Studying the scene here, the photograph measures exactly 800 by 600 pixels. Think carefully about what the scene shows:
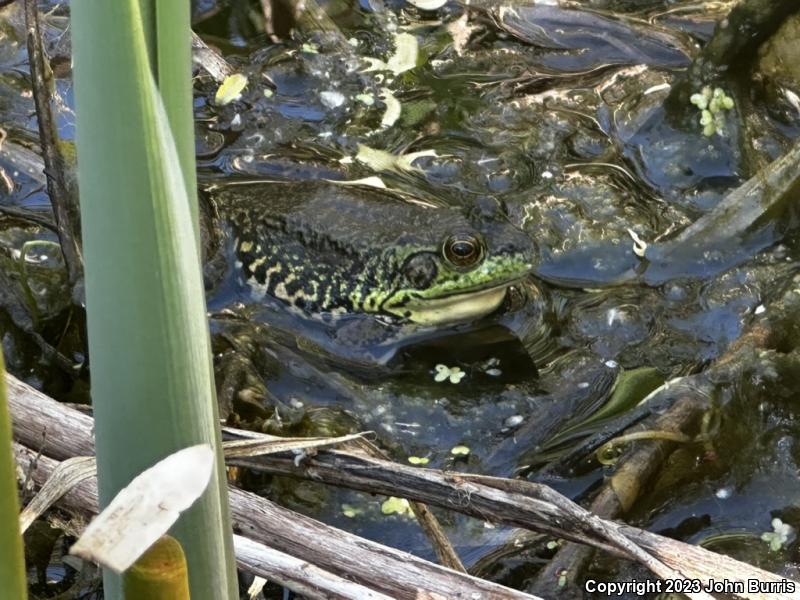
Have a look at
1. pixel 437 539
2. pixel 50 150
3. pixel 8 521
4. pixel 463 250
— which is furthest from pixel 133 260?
pixel 463 250

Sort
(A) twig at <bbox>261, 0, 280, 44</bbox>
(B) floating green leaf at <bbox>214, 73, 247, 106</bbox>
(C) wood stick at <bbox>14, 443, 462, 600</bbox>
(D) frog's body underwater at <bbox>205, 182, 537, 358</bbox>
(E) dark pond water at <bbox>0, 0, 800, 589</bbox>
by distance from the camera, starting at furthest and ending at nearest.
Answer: (A) twig at <bbox>261, 0, 280, 44</bbox>
(B) floating green leaf at <bbox>214, 73, 247, 106</bbox>
(D) frog's body underwater at <bbox>205, 182, 537, 358</bbox>
(E) dark pond water at <bbox>0, 0, 800, 589</bbox>
(C) wood stick at <bbox>14, 443, 462, 600</bbox>

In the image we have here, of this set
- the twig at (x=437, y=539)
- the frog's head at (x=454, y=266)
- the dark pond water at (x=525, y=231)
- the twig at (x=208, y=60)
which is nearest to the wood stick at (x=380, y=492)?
the twig at (x=437, y=539)

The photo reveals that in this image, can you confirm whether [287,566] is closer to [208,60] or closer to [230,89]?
[208,60]

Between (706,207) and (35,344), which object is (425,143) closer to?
(706,207)

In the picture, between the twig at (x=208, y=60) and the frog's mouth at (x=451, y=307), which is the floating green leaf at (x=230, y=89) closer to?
the twig at (x=208, y=60)

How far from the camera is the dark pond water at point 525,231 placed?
2615 millimetres

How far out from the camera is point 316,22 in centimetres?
439

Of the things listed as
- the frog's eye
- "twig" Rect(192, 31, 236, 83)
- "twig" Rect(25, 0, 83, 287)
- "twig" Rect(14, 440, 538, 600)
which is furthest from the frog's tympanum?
"twig" Rect(14, 440, 538, 600)

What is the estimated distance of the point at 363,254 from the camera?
3.50 m

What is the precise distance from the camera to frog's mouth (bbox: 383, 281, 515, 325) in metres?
3.41

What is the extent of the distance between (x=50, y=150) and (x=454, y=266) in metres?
1.36

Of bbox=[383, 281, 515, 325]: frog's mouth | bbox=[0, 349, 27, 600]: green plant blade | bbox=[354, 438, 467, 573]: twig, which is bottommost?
bbox=[383, 281, 515, 325]: frog's mouth

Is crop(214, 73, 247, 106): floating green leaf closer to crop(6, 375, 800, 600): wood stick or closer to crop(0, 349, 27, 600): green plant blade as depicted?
crop(6, 375, 800, 600): wood stick

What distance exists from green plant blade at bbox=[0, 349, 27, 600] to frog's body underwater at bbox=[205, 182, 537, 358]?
256 centimetres
